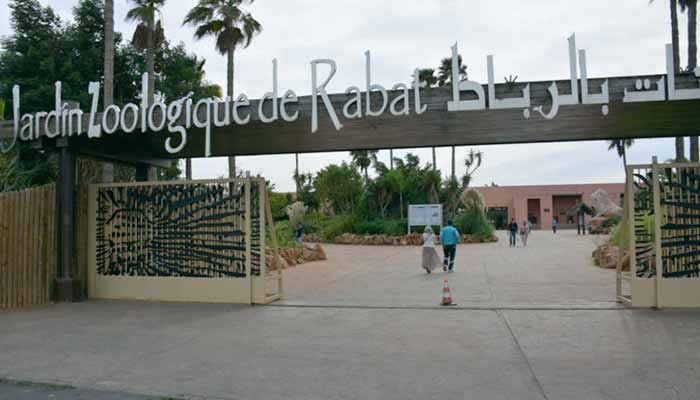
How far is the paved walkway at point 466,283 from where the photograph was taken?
33.4ft

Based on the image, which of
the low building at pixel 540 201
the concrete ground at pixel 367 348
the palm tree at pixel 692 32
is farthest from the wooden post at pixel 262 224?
the low building at pixel 540 201

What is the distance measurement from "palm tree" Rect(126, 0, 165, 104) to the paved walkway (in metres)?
10.2

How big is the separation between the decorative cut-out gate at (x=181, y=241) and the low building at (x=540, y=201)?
5114cm

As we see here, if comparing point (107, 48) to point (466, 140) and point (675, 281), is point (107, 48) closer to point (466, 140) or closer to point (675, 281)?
point (466, 140)

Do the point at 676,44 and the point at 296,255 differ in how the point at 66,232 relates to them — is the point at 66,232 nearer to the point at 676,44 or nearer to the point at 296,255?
the point at 296,255

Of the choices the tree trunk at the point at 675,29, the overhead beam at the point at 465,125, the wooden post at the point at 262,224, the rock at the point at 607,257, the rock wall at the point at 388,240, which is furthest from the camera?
the rock wall at the point at 388,240

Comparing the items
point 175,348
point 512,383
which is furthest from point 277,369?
point 512,383

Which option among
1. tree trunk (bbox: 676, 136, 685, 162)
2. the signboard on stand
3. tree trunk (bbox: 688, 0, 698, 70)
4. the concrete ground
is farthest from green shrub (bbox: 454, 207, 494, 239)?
the concrete ground

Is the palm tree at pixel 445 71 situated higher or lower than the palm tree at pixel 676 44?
higher

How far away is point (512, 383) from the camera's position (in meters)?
5.24

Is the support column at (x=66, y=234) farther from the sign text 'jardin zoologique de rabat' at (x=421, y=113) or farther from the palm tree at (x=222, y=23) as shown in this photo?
the palm tree at (x=222, y=23)

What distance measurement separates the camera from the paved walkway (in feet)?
33.4

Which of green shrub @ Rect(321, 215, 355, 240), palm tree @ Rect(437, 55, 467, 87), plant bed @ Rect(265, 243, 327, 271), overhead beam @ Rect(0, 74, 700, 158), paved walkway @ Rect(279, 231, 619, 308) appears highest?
palm tree @ Rect(437, 55, 467, 87)

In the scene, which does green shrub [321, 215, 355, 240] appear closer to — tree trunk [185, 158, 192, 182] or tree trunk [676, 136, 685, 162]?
tree trunk [185, 158, 192, 182]
